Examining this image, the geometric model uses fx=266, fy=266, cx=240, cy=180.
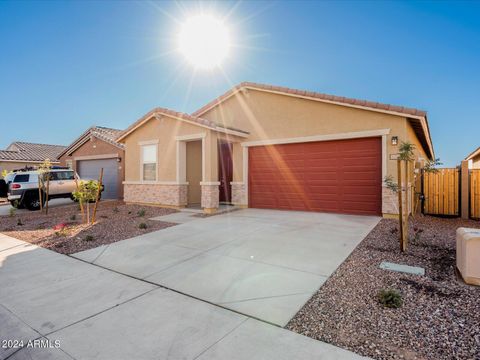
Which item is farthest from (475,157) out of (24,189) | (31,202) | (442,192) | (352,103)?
(24,189)

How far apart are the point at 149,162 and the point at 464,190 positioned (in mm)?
12788

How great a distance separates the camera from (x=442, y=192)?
31.9ft

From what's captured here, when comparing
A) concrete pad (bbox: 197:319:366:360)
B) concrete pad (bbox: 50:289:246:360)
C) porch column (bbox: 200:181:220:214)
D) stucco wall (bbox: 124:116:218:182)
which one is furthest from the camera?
stucco wall (bbox: 124:116:218:182)

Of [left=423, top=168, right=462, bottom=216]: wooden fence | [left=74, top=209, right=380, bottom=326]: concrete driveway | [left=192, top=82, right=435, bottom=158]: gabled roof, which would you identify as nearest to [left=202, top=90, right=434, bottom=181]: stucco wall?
[left=192, top=82, right=435, bottom=158]: gabled roof

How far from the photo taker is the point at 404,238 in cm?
544

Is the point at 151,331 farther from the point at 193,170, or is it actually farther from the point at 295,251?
the point at 193,170

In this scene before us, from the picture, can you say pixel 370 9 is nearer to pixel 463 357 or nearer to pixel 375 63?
pixel 375 63

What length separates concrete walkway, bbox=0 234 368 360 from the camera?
8.26 ft

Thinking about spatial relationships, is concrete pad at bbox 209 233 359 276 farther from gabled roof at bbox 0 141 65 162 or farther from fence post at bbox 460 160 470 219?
gabled roof at bbox 0 141 65 162

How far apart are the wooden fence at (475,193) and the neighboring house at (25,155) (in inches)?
1089

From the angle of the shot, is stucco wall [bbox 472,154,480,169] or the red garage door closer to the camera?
the red garage door

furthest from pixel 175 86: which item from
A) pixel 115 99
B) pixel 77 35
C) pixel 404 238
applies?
pixel 404 238

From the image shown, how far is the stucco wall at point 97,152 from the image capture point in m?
17.1

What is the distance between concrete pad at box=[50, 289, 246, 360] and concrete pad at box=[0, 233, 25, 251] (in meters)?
5.26
